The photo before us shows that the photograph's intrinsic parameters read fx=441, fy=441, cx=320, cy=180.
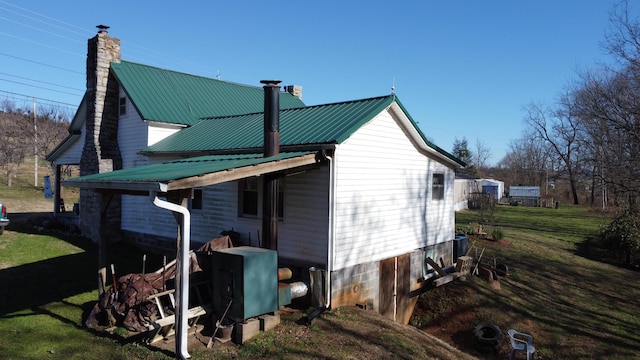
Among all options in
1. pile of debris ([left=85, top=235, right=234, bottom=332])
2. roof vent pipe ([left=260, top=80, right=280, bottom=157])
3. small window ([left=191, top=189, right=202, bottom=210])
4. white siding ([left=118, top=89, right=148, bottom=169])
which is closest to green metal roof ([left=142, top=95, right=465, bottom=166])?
roof vent pipe ([left=260, top=80, right=280, bottom=157])

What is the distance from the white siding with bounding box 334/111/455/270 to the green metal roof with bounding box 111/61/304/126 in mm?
7939

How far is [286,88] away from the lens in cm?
2356

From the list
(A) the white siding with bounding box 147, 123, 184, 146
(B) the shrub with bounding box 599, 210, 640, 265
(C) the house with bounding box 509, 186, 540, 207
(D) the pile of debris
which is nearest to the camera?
(D) the pile of debris

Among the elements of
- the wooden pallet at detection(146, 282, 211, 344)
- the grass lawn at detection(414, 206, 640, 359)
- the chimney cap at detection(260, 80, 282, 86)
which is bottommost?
the grass lawn at detection(414, 206, 640, 359)

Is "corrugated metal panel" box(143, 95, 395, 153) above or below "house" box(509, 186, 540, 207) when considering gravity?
above

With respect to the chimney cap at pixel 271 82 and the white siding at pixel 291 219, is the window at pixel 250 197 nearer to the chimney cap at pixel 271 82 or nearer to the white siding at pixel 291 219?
the white siding at pixel 291 219

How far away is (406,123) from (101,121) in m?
11.4

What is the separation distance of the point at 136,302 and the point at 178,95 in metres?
10.6

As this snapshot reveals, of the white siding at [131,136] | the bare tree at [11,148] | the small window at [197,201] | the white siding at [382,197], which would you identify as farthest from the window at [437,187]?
the bare tree at [11,148]

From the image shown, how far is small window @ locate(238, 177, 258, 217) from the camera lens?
11.5 m

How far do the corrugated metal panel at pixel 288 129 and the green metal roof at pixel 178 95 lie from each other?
1.09 meters

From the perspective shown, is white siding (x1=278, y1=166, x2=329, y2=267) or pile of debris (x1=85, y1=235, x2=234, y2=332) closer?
pile of debris (x1=85, y1=235, x2=234, y2=332)

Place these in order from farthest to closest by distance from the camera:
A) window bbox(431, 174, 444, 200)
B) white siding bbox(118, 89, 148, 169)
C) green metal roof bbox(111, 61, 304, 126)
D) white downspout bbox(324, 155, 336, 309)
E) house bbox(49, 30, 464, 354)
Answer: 1. green metal roof bbox(111, 61, 304, 126)
2. white siding bbox(118, 89, 148, 169)
3. window bbox(431, 174, 444, 200)
4. white downspout bbox(324, 155, 336, 309)
5. house bbox(49, 30, 464, 354)

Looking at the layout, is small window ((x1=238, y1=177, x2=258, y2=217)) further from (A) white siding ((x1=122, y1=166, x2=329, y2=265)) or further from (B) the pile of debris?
(B) the pile of debris
